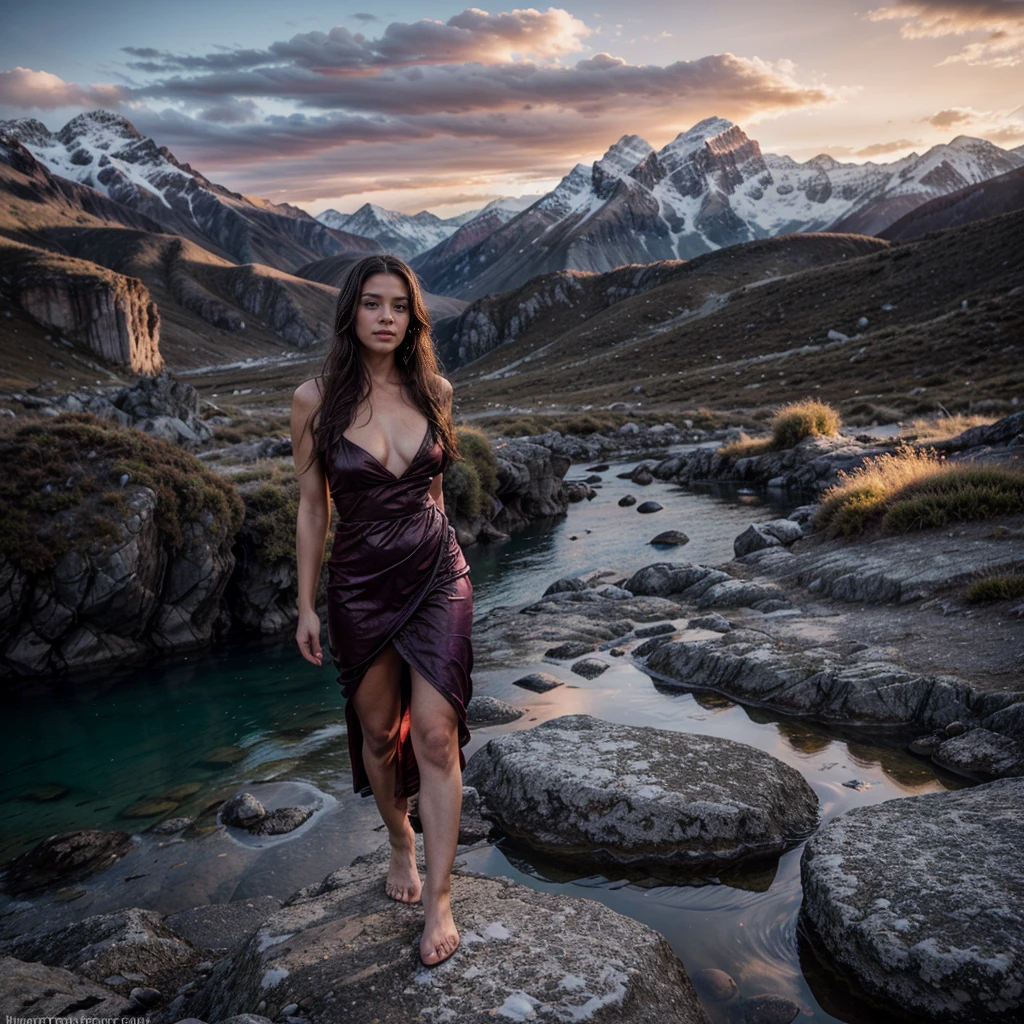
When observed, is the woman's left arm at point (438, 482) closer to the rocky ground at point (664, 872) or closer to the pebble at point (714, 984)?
the rocky ground at point (664, 872)

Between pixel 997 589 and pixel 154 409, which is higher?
pixel 154 409

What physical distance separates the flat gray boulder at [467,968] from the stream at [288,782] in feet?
2.69

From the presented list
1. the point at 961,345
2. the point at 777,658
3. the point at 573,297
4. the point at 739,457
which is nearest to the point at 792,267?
the point at 573,297

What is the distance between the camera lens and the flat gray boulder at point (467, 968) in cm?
346

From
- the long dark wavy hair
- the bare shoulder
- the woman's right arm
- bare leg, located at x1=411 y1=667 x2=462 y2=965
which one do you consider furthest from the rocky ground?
the bare shoulder

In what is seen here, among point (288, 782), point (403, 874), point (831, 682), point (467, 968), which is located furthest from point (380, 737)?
point (831, 682)

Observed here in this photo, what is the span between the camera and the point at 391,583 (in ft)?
13.5

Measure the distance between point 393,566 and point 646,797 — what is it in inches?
127

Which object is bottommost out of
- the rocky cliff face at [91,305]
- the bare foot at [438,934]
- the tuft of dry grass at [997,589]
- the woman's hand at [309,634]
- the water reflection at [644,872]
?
the water reflection at [644,872]

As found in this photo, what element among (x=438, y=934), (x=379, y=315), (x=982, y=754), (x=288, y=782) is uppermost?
(x=379, y=315)

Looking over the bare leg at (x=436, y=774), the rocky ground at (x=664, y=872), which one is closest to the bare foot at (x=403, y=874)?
the rocky ground at (x=664, y=872)

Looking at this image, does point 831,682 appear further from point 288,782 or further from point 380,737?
point 288,782

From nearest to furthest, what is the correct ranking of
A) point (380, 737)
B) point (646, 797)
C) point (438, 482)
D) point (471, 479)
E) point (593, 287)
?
point (380, 737)
point (438, 482)
point (646, 797)
point (471, 479)
point (593, 287)

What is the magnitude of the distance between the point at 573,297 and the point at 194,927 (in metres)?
168
